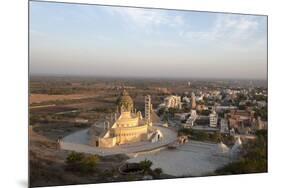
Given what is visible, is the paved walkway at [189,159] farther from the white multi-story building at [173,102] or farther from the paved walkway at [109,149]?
the white multi-story building at [173,102]

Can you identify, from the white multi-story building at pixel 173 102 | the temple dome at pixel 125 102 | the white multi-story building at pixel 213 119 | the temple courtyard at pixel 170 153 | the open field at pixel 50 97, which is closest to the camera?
the open field at pixel 50 97

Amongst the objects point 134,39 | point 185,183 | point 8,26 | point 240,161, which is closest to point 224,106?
point 240,161

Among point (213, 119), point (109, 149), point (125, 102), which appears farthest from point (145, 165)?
point (213, 119)

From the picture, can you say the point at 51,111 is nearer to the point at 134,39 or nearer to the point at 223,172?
the point at 134,39

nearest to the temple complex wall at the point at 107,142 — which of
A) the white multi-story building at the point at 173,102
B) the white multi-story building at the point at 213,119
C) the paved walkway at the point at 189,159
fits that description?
the paved walkway at the point at 189,159

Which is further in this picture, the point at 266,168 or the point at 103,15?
the point at 266,168

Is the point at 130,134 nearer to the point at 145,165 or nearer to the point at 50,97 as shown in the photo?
the point at 145,165
